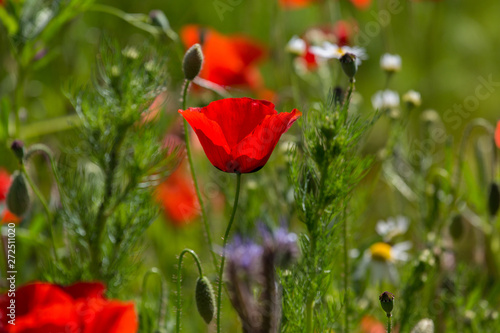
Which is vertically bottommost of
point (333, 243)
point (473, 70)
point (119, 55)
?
point (473, 70)

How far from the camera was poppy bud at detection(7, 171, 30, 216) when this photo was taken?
2.39ft

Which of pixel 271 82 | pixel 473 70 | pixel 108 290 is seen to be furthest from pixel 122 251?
pixel 473 70

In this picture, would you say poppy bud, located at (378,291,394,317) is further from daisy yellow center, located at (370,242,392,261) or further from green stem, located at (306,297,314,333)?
daisy yellow center, located at (370,242,392,261)

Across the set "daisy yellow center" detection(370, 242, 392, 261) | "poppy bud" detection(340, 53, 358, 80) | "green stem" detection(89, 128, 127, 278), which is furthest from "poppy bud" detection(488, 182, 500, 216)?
"green stem" detection(89, 128, 127, 278)

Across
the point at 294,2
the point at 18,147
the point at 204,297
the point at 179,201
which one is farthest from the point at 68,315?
the point at 294,2

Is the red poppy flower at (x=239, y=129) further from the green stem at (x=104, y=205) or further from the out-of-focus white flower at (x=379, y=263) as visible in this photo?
the out-of-focus white flower at (x=379, y=263)

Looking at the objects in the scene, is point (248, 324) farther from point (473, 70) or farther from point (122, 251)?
point (473, 70)

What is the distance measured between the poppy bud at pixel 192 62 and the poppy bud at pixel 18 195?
213 millimetres

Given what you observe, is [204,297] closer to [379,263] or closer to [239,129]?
[239,129]

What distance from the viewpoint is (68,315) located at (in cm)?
45

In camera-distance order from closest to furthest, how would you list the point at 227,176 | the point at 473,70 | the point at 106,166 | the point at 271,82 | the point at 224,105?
the point at 224,105 < the point at 106,166 < the point at 227,176 < the point at 271,82 < the point at 473,70

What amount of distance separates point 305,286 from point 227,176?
0.38 meters

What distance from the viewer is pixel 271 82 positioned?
1.91 m

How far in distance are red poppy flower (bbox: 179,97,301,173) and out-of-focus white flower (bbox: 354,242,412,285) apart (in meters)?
0.42
